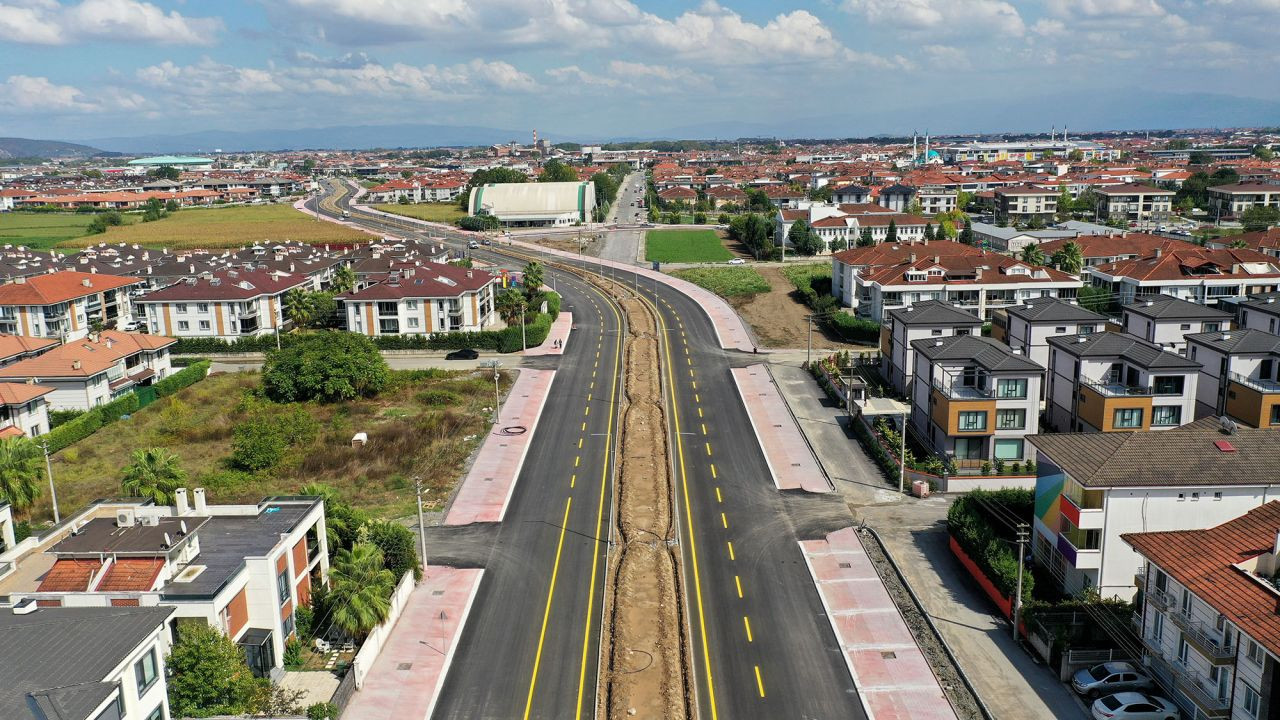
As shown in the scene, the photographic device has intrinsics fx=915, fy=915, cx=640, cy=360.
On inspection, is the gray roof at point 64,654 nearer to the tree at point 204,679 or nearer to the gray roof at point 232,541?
the tree at point 204,679

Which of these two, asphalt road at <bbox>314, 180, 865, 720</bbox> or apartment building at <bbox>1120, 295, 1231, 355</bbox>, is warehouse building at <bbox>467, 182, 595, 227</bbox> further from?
apartment building at <bbox>1120, 295, 1231, 355</bbox>

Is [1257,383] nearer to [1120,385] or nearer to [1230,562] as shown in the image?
[1120,385]

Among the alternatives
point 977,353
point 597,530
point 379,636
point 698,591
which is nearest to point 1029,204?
point 977,353

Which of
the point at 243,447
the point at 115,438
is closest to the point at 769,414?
the point at 243,447

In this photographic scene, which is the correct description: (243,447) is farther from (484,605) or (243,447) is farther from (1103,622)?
(1103,622)

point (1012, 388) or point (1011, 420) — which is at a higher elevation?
point (1012, 388)

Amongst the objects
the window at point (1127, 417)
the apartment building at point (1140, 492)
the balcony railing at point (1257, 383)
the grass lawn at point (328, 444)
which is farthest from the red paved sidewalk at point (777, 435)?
the balcony railing at point (1257, 383)
